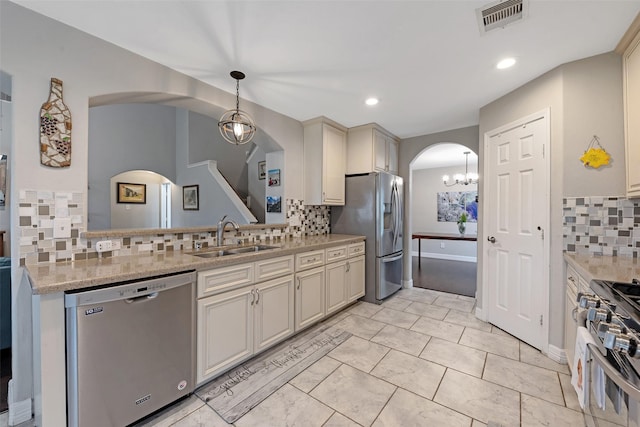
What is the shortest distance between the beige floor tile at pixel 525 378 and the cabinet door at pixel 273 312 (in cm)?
160

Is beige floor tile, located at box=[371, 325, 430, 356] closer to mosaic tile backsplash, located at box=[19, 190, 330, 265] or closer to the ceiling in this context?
mosaic tile backsplash, located at box=[19, 190, 330, 265]

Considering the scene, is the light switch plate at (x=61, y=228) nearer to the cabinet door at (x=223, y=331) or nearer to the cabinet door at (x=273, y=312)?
the cabinet door at (x=223, y=331)

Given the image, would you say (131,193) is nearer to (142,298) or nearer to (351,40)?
(142,298)

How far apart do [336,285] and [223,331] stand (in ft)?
4.71

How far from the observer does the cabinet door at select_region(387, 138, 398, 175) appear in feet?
12.8

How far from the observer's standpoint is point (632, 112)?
175cm

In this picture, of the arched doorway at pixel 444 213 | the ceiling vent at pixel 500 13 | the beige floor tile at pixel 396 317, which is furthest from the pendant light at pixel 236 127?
the arched doorway at pixel 444 213

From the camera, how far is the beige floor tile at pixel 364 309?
10.1 feet

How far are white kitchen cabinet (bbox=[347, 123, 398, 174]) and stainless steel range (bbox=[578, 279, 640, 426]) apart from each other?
265cm

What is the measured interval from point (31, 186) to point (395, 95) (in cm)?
294

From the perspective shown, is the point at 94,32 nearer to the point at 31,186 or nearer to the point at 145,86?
the point at 145,86

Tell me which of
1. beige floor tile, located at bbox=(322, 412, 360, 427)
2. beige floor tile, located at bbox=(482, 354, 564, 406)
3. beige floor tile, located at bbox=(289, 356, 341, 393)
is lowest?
beige floor tile, located at bbox=(322, 412, 360, 427)

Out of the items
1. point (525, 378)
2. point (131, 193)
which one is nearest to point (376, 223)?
point (525, 378)

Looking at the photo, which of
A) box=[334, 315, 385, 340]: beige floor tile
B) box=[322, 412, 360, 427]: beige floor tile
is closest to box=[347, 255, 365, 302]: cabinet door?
box=[334, 315, 385, 340]: beige floor tile
